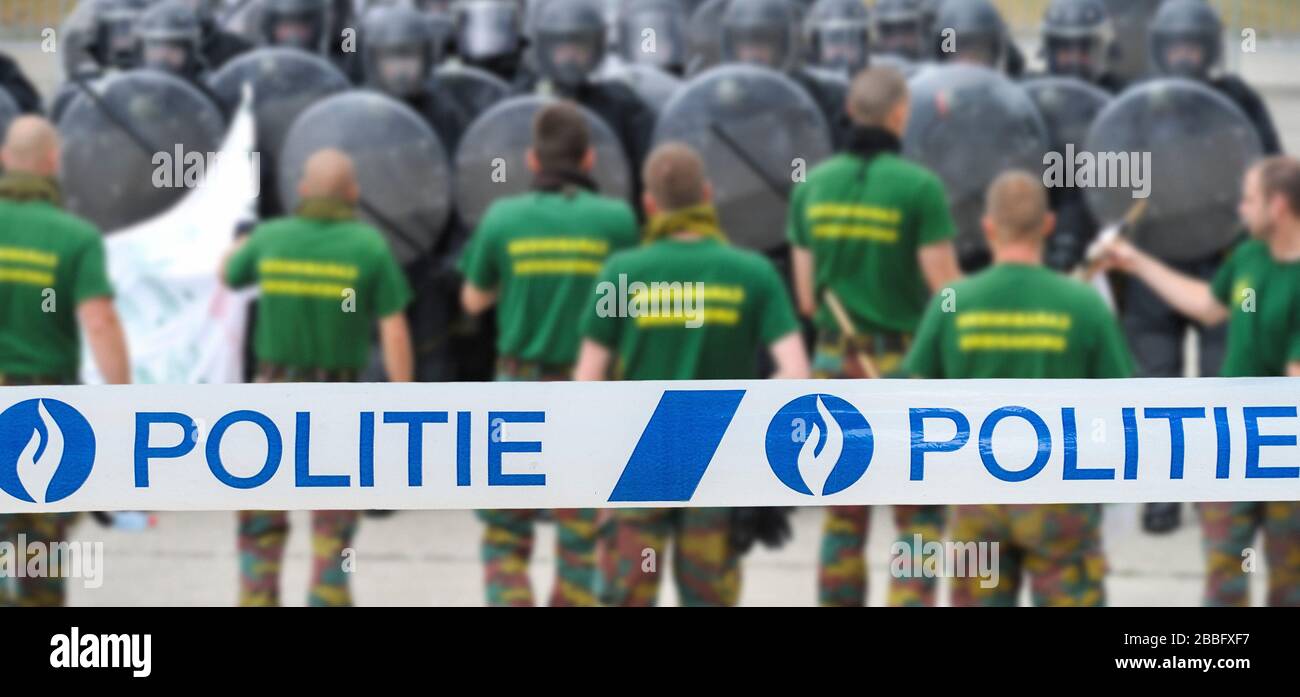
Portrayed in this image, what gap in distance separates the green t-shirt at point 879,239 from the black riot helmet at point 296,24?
2.31m

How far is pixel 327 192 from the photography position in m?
5.89

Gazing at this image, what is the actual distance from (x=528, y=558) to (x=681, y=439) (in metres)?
1.09

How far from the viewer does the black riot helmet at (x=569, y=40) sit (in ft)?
22.8

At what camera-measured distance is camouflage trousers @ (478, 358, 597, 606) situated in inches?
216

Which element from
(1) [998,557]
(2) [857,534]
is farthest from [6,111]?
(1) [998,557]

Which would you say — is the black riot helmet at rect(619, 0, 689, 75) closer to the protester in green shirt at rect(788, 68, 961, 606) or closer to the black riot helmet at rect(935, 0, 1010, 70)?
the black riot helmet at rect(935, 0, 1010, 70)

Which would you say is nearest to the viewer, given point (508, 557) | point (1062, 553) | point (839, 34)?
point (1062, 553)

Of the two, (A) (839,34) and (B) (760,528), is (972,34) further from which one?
(B) (760,528)

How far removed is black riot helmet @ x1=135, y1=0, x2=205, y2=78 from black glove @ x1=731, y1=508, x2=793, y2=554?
2.67m

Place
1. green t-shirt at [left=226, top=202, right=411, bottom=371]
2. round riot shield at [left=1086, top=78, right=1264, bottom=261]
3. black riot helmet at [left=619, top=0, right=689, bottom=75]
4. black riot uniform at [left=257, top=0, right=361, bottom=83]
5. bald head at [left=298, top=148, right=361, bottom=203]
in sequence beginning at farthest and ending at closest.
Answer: black riot helmet at [left=619, top=0, right=689, bottom=75]
black riot uniform at [left=257, top=0, right=361, bottom=83]
round riot shield at [left=1086, top=78, right=1264, bottom=261]
bald head at [left=298, top=148, right=361, bottom=203]
green t-shirt at [left=226, top=202, right=411, bottom=371]

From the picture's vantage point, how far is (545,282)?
5633 mm

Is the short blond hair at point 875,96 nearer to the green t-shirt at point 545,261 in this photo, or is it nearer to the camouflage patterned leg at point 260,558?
the green t-shirt at point 545,261

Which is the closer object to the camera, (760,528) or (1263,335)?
(1263,335)

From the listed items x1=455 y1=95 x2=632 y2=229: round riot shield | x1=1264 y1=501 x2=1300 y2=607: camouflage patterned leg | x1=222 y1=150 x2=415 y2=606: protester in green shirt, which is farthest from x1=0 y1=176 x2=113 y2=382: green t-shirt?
x1=1264 y1=501 x2=1300 y2=607: camouflage patterned leg
